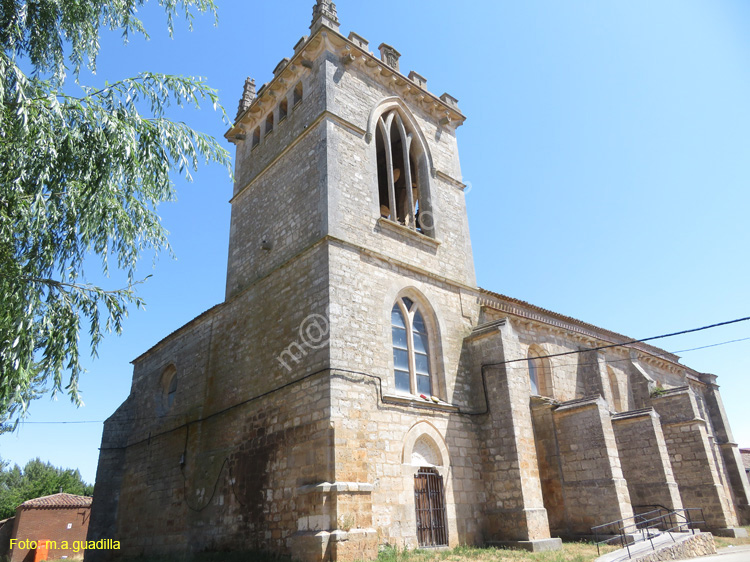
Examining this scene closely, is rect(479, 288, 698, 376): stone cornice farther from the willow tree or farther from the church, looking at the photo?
the willow tree

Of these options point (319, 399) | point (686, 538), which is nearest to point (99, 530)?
point (319, 399)

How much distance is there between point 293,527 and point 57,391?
196 inches

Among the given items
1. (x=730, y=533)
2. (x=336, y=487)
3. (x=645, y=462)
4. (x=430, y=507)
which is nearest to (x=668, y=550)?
(x=645, y=462)

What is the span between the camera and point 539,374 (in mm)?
16391

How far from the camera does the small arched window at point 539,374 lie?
1609cm

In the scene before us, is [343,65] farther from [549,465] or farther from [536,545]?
[536,545]

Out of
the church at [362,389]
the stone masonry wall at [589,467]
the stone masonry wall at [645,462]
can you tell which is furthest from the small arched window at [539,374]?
the stone masonry wall at [589,467]

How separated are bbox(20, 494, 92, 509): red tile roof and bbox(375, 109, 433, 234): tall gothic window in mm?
24585

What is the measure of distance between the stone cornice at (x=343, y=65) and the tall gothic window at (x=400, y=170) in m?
1.03

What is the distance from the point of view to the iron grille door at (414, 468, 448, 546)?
10.7m

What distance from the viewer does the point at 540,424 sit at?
44.8 feet

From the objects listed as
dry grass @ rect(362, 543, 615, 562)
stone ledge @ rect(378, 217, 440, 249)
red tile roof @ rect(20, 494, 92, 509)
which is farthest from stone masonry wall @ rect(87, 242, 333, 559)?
red tile roof @ rect(20, 494, 92, 509)

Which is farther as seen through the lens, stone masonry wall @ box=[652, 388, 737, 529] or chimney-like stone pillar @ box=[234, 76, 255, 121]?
chimney-like stone pillar @ box=[234, 76, 255, 121]

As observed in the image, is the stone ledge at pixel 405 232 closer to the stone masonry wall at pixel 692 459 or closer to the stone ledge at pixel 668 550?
Result: the stone ledge at pixel 668 550
